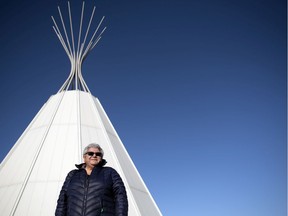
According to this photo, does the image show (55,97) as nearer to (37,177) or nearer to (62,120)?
(62,120)

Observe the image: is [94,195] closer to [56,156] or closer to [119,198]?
[119,198]

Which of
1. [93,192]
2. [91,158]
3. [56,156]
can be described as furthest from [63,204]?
[56,156]

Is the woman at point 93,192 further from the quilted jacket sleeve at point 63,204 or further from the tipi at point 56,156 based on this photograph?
the tipi at point 56,156

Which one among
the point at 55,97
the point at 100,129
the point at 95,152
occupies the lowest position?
the point at 95,152

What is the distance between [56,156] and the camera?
10.2 meters

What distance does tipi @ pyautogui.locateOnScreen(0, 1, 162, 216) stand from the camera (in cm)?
891

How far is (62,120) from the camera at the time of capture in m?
12.2

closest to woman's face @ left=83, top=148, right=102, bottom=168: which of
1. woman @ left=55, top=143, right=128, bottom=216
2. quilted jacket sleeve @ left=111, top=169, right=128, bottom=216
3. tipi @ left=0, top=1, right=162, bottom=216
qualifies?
woman @ left=55, top=143, right=128, bottom=216

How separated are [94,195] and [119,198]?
0.27 m

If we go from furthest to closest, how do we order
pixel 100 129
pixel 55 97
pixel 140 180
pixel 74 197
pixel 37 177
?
1. pixel 55 97
2. pixel 100 129
3. pixel 140 180
4. pixel 37 177
5. pixel 74 197

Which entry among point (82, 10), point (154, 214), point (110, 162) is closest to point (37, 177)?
point (110, 162)

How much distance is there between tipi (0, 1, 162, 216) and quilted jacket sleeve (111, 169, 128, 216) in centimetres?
641

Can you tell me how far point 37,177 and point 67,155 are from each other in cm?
124

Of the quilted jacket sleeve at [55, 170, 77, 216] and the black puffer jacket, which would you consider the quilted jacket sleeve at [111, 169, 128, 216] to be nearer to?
the black puffer jacket
